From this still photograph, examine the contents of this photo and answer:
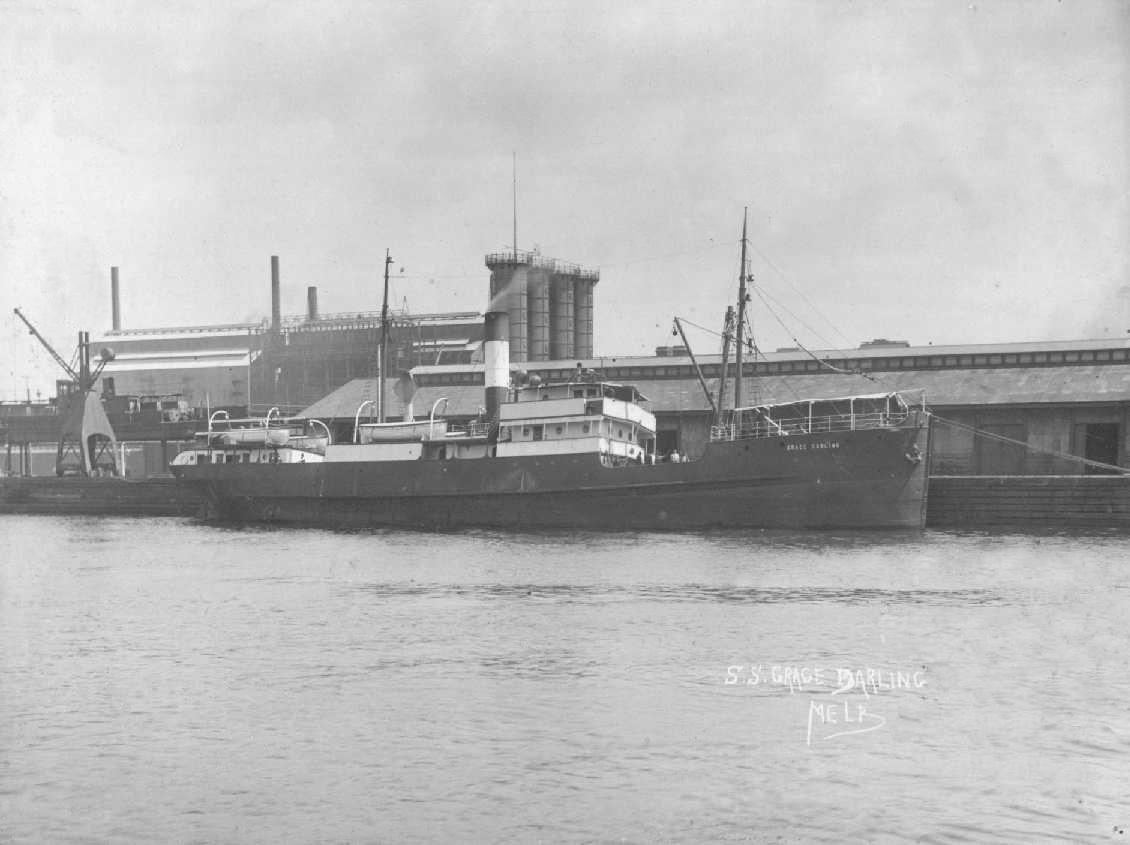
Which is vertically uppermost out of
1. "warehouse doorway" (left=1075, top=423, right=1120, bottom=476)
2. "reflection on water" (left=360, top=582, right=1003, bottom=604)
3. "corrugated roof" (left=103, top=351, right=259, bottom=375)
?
"corrugated roof" (left=103, top=351, right=259, bottom=375)

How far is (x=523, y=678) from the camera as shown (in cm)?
1617

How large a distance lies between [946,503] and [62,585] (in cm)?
3040

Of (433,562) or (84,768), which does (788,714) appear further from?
(433,562)

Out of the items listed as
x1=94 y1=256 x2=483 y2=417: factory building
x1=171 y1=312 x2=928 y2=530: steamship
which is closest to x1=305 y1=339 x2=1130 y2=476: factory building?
x1=171 y1=312 x2=928 y2=530: steamship

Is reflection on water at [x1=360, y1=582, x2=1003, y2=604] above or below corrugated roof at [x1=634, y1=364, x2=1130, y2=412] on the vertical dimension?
below

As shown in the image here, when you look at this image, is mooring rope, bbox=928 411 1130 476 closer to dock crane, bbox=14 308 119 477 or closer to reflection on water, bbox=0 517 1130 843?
reflection on water, bbox=0 517 1130 843

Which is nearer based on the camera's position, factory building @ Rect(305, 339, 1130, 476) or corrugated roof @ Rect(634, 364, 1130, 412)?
factory building @ Rect(305, 339, 1130, 476)

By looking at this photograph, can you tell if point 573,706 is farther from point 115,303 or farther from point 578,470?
point 115,303

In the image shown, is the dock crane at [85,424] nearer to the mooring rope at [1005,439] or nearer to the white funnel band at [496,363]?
the white funnel band at [496,363]

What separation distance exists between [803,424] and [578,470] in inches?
322

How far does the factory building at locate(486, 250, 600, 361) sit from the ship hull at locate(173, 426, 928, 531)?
30.0 metres

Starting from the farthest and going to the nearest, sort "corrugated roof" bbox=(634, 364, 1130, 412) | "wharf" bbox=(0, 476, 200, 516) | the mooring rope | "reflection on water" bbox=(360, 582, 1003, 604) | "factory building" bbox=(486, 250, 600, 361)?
"factory building" bbox=(486, 250, 600, 361), "wharf" bbox=(0, 476, 200, 516), "corrugated roof" bbox=(634, 364, 1130, 412), the mooring rope, "reflection on water" bbox=(360, 582, 1003, 604)

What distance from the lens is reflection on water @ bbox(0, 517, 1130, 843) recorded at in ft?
35.2

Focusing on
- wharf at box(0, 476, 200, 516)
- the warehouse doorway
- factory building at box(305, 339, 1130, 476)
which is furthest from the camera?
wharf at box(0, 476, 200, 516)
